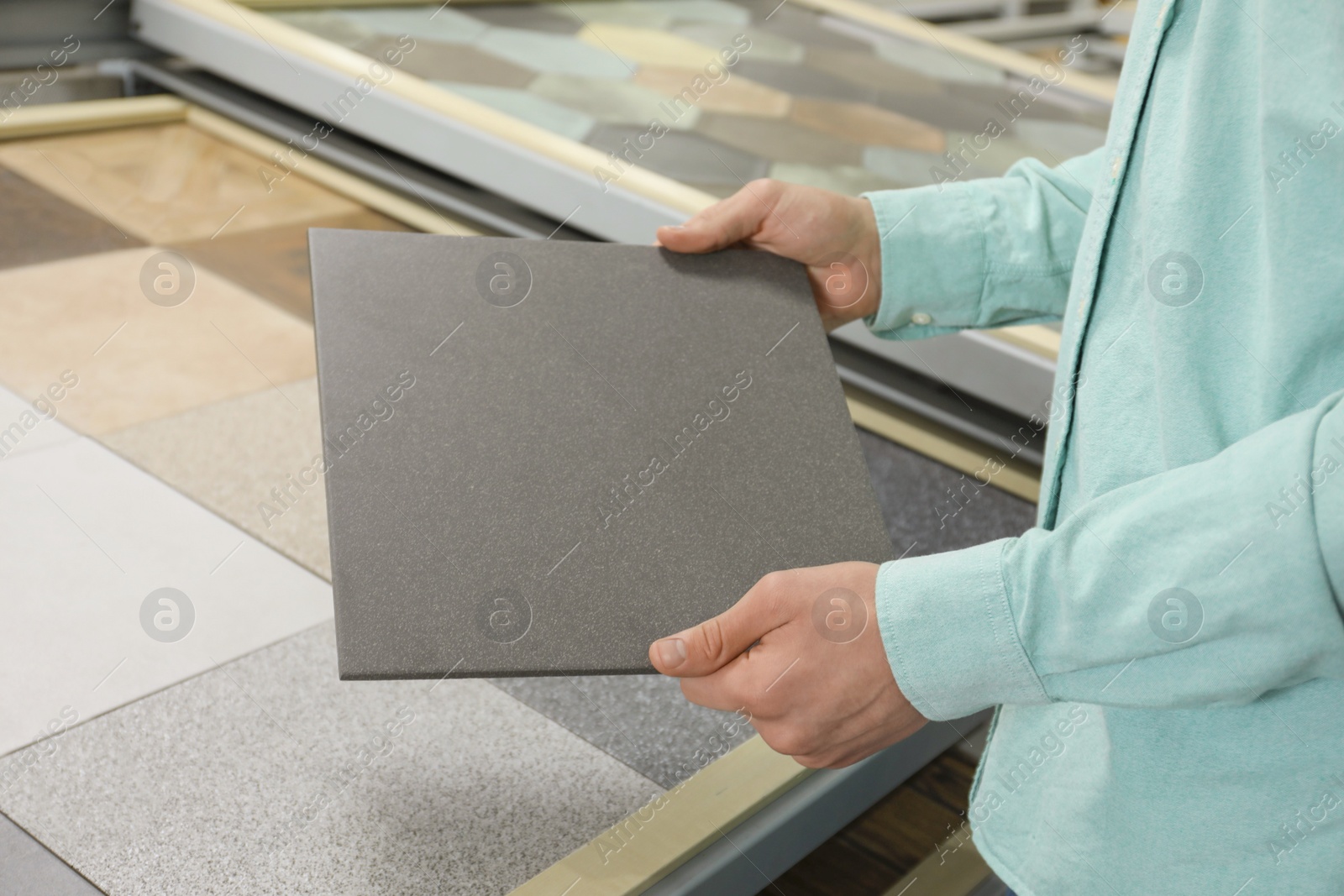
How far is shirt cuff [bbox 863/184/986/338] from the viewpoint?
0.88 metres

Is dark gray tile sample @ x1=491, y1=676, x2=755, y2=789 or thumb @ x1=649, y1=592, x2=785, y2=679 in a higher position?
thumb @ x1=649, y1=592, x2=785, y2=679

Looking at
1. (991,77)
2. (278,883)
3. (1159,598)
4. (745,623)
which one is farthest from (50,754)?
(991,77)

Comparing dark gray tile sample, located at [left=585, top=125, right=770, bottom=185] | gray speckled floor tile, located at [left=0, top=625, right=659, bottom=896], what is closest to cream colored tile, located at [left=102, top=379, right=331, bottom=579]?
gray speckled floor tile, located at [left=0, top=625, right=659, bottom=896]

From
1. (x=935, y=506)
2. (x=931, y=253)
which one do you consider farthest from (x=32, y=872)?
(x=935, y=506)

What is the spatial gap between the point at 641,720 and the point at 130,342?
1.01 meters

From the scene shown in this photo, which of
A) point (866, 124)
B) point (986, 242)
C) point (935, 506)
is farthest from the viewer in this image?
point (866, 124)

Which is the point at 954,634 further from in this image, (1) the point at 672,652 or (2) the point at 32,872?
(2) the point at 32,872

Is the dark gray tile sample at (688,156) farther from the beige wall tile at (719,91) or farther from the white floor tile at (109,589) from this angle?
the white floor tile at (109,589)

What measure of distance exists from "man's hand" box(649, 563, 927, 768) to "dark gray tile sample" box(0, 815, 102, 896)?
1.71 ft

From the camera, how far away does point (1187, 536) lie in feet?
1.73

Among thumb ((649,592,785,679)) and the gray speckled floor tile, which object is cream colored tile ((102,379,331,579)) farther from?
thumb ((649,592,785,679))

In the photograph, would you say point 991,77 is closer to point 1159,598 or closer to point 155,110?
point 155,110

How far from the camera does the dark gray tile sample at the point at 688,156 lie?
1824 millimetres

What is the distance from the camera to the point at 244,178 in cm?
214
